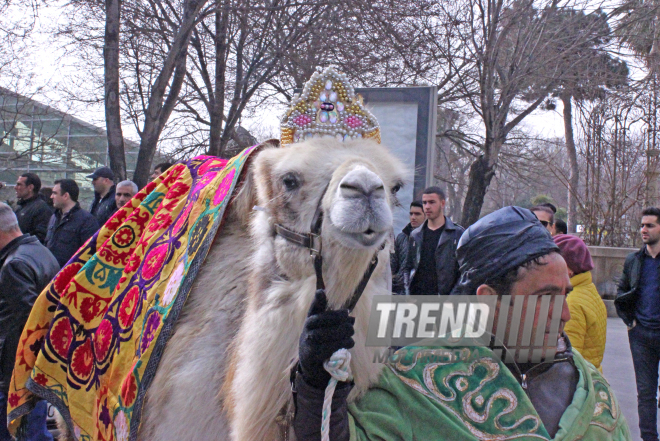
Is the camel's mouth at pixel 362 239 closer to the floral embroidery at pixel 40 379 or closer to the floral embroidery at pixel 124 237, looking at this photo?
the floral embroidery at pixel 124 237

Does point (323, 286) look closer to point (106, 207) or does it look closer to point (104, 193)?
point (106, 207)

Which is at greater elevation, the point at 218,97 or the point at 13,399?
the point at 218,97

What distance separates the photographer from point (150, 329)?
2.49 meters

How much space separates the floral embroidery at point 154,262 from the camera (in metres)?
2.75

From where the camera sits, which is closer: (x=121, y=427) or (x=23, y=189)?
(x=121, y=427)

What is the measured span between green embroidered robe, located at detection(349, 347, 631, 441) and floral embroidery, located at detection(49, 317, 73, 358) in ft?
6.74

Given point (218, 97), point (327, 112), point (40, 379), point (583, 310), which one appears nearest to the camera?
point (327, 112)

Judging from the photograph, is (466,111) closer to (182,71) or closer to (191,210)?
(182,71)

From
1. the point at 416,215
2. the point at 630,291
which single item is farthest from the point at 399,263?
the point at 630,291

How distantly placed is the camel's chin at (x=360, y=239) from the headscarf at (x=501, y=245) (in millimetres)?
294

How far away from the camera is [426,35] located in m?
11.8

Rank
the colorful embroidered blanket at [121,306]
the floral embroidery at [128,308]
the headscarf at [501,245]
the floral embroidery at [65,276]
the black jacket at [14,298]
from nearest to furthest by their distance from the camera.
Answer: the headscarf at [501,245] → the colorful embroidered blanket at [121,306] → the floral embroidery at [128,308] → the floral embroidery at [65,276] → the black jacket at [14,298]

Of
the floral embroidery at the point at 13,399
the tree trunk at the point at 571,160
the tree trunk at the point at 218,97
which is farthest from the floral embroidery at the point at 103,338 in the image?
the tree trunk at the point at 571,160

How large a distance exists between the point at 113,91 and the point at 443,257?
628cm
